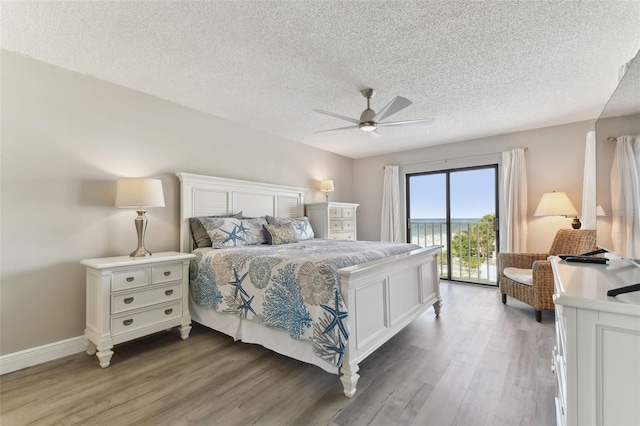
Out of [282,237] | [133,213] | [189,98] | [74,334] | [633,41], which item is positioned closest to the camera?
[633,41]

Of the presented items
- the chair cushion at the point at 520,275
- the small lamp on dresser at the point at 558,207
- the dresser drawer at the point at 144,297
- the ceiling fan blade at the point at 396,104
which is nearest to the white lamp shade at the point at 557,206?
the small lamp on dresser at the point at 558,207

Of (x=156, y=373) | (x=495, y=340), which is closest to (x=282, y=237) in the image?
(x=156, y=373)

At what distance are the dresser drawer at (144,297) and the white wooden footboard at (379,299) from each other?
1.70 meters

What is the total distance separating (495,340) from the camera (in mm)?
2559

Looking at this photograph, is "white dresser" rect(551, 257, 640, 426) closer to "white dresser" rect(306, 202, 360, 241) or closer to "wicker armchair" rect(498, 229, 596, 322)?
"wicker armchair" rect(498, 229, 596, 322)

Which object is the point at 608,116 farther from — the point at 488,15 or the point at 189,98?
the point at 189,98

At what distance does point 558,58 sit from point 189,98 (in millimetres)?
3435

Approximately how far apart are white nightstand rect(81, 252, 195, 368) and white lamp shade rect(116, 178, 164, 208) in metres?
0.48

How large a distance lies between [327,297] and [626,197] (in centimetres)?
154

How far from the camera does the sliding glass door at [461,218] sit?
477 cm

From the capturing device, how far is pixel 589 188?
3539mm

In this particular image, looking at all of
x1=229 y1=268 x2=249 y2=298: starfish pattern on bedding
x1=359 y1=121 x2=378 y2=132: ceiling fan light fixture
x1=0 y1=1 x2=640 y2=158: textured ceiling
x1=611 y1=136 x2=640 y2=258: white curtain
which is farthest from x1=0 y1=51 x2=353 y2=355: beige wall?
x1=611 y1=136 x2=640 y2=258: white curtain

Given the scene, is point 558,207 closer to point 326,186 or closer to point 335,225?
point 335,225

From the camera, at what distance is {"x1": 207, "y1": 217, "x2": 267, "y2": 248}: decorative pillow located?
9.90ft
